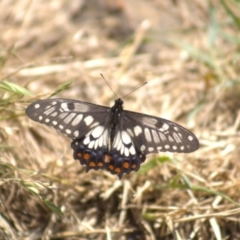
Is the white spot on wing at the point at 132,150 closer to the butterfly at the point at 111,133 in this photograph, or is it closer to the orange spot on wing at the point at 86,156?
the butterfly at the point at 111,133

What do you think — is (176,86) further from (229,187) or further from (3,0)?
(3,0)

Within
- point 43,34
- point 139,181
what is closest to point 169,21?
point 43,34

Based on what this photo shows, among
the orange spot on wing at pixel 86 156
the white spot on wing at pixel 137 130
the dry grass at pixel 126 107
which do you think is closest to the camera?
the orange spot on wing at pixel 86 156

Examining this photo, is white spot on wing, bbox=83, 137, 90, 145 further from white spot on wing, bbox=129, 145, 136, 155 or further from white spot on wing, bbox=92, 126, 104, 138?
white spot on wing, bbox=129, 145, 136, 155

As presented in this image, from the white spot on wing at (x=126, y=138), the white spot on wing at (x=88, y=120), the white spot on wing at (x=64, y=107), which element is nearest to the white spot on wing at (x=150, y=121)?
the white spot on wing at (x=126, y=138)

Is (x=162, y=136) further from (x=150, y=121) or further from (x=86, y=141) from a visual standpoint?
(x=86, y=141)

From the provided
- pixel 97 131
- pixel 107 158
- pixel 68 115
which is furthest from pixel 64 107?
pixel 107 158

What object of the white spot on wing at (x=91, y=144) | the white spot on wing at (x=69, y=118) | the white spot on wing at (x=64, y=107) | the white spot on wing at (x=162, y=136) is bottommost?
the white spot on wing at (x=162, y=136)

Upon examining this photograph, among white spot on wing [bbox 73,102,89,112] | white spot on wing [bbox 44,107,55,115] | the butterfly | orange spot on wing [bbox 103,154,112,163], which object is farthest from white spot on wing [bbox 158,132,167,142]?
white spot on wing [bbox 44,107,55,115]
